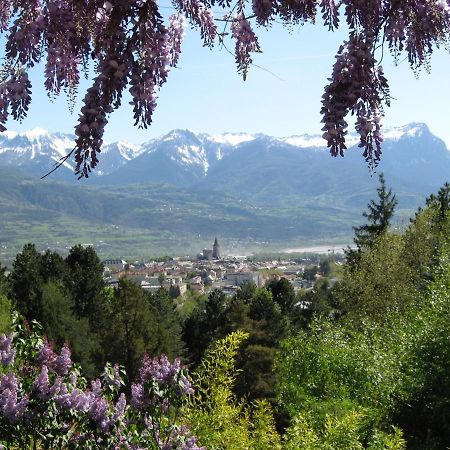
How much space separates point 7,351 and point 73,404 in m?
0.87

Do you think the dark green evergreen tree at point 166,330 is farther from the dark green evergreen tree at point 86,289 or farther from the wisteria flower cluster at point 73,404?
the wisteria flower cluster at point 73,404

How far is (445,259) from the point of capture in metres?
16.7

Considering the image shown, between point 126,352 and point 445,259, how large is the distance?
14.0m

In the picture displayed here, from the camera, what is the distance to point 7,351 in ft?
17.0

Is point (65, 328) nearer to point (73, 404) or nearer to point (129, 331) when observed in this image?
point (129, 331)

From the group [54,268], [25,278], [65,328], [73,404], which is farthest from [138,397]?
[54,268]

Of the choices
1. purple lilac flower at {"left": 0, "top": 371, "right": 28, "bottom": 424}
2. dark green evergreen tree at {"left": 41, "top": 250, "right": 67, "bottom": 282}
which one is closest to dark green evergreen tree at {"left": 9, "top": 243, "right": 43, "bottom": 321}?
dark green evergreen tree at {"left": 41, "top": 250, "right": 67, "bottom": 282}

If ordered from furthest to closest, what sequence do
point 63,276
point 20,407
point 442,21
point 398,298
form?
point 63,276 → point 398,298 → point 20,407 → point 442,21

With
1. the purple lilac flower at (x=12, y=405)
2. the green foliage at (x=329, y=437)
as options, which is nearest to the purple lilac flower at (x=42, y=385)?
the purple lilac flower at (x=12, y=405)

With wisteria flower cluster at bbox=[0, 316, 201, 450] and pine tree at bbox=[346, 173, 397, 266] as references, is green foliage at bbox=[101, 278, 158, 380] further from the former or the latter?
wisteria flower cluster at bbox=[0, 316, 201, 450]

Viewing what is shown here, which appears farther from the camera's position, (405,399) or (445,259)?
(445,259)

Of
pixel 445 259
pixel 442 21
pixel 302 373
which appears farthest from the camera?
pixel 445 259

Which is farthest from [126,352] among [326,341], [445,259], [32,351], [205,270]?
[205,270]

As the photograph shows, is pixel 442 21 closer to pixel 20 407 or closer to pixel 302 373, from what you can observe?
pixel 20 407
